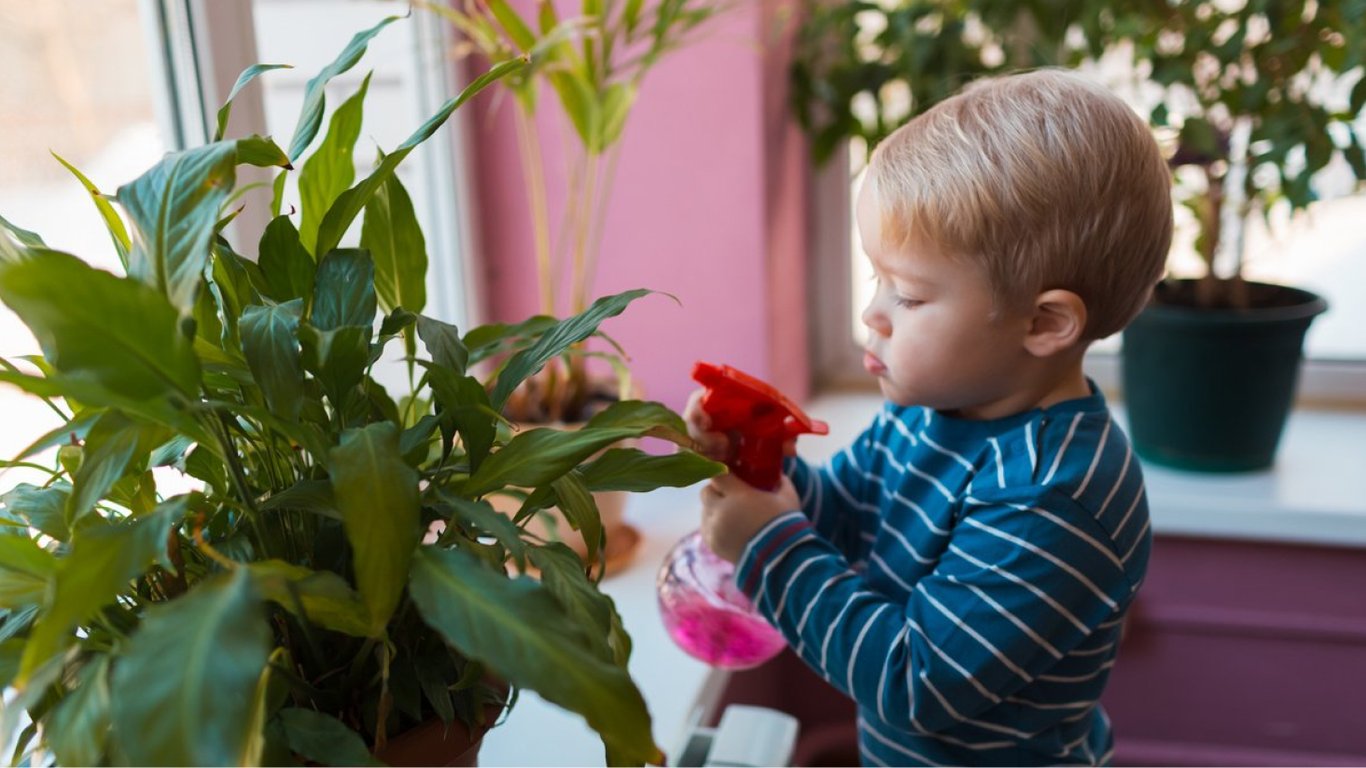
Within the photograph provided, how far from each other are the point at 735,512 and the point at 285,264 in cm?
42

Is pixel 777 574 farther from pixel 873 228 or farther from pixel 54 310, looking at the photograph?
pixel 54 310

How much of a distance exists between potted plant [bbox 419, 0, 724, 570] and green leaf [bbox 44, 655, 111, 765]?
68 cm

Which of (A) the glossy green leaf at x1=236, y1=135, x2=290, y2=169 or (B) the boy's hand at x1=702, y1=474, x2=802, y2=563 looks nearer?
(A) the glossy green leaf at x1=236, y1=135, x2=290, y2=169

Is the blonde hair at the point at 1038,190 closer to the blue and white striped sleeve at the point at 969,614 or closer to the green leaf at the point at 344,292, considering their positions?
the blue and white striped sleeve at the point at 969,614

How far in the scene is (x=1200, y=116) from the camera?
153cm

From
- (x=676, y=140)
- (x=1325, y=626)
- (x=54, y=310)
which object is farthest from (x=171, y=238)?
(x=1325, y=626)

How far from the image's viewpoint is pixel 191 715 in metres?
0.45

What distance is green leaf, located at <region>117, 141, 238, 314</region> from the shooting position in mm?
543

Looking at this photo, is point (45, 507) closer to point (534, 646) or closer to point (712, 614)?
point (534, 646)

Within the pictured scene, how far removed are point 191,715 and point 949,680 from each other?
563mm

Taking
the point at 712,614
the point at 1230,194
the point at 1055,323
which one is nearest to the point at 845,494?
the point at 712,614

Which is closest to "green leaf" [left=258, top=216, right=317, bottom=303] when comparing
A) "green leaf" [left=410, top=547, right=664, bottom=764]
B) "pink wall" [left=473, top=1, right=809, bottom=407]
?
"green leaf" [left=410, top=547, right=664, bottom=764]

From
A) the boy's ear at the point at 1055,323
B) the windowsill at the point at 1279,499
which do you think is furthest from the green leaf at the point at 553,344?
the windowsill at the point at 1279,499

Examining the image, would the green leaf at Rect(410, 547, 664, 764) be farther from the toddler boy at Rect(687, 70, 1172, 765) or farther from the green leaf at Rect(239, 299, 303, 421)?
the toddler boy at Rect(687, 70, 1172, 765)
